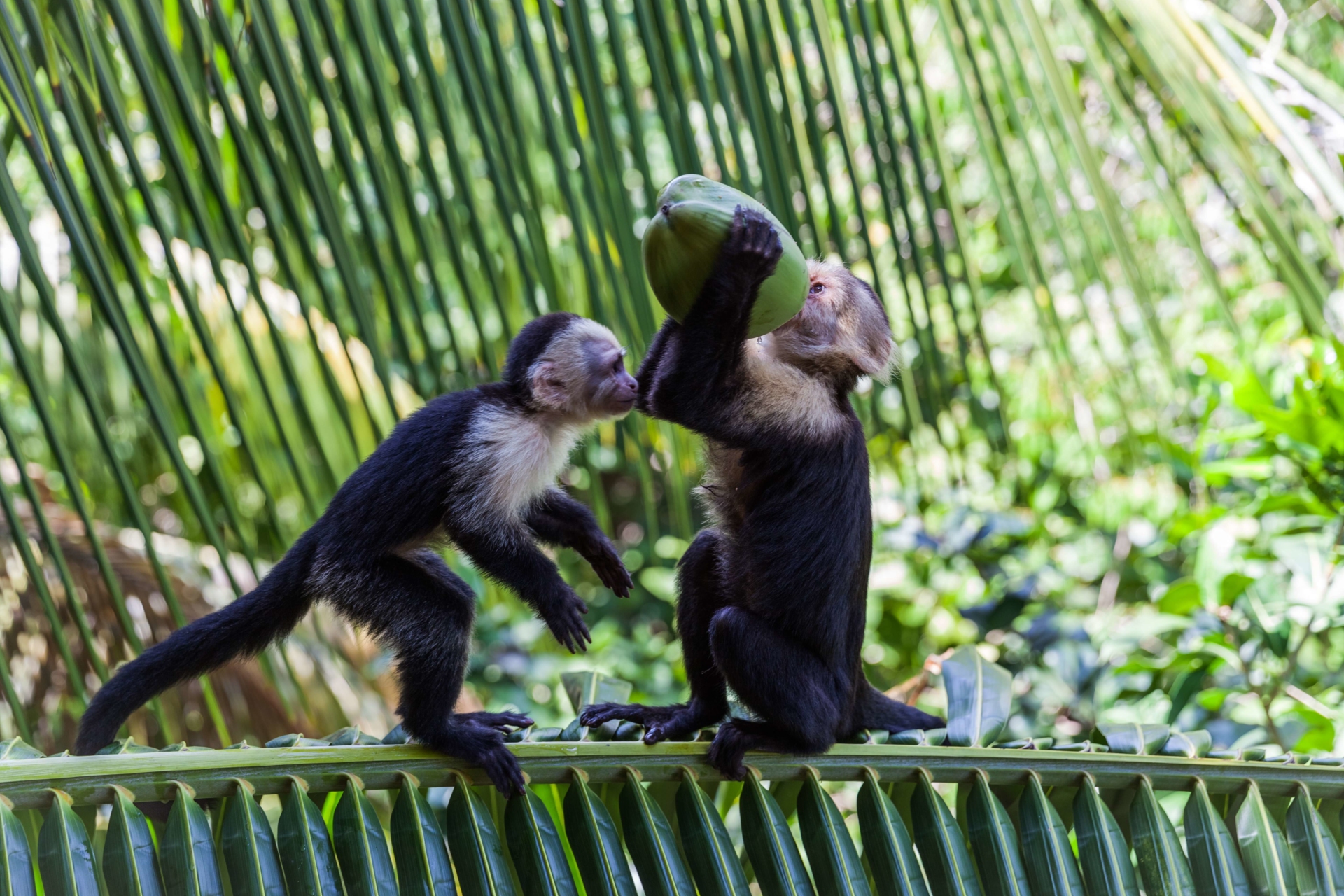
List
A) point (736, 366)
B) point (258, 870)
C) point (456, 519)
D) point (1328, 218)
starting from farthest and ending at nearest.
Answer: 1. point (1328, 218)
2. point (456, 519)
3. point (736, 366)
4. point (258, 870)

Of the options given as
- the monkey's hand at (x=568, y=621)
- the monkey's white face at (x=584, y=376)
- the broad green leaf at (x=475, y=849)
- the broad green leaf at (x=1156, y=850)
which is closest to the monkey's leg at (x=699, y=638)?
the monkey's hand at (x=568, y=621)

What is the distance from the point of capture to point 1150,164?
2920 mm

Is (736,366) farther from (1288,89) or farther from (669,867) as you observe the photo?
(1288,89)

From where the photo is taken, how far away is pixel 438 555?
98.3 inches

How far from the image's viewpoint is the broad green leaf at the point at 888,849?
182 centimetres

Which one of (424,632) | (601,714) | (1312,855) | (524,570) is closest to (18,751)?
(424,632)

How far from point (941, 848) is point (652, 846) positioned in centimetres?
51

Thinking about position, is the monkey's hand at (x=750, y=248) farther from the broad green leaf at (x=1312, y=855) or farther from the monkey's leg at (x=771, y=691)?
the broad green leaf at (x=1312, y=855)

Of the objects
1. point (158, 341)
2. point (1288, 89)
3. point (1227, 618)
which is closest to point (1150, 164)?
point (1288, 89)

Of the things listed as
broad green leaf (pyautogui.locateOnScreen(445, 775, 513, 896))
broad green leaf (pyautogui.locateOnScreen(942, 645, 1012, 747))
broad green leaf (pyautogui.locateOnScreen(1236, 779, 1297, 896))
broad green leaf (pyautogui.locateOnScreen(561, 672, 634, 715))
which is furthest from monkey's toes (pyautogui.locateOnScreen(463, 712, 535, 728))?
broad green leaf (pyautogui.locateOnScreen(1236, 779, 1297, 896))

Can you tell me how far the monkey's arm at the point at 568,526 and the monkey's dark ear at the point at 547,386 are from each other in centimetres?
20

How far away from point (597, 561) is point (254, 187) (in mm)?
1030

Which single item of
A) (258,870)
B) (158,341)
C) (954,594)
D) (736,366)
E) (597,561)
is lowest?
(954,594)

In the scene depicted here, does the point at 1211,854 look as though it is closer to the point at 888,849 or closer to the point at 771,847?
the point at 888,849
